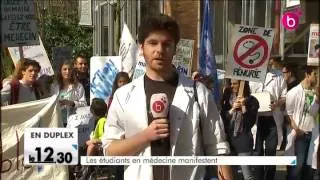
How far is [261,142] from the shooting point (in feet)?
30.2

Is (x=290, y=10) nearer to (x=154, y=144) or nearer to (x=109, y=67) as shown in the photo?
(x=109, y=67)

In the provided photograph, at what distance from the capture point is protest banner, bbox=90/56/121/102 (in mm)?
10414

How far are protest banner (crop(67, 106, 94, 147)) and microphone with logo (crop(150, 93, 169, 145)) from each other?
14.3ft

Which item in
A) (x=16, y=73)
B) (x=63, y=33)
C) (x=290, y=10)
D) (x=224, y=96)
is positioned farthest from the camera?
(x=63, y=33)

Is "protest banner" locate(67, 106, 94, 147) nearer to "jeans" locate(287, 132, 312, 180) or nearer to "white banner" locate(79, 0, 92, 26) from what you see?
"jeans" locate(287, 132, 312, 180)

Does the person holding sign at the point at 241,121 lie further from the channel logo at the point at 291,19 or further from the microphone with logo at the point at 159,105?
the microphone with logo at the point at 159,105

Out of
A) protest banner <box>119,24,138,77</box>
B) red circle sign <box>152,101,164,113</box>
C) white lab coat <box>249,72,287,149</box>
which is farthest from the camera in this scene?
protest banner <box>119,24,138,77</box>

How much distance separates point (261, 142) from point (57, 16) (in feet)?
28.6

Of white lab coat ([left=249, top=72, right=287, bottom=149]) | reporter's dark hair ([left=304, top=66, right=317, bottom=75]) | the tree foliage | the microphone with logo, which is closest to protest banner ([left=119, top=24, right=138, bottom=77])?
white lab coat ([left=249, top=72, right=287, bottom=149])

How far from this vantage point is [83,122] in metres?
8.12

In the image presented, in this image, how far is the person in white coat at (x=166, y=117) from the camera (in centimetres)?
361

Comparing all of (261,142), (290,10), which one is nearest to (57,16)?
(290,10)

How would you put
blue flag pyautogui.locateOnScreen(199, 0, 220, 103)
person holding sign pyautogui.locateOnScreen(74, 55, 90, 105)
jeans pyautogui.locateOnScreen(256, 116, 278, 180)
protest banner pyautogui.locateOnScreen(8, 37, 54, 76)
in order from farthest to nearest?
blue flag pyautogui.locateOnScreen(199, 0, 220, 103) < person holding sign pyautogui.locateOnScreen(74, 55, 90, 105) < protest banner pyautogui.locateOnScreen(8, 37, 54, 76) < jeans pyautogui.locateOnScreen(256, 116, 278, 180)

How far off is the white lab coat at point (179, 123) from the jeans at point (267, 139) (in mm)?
5491
